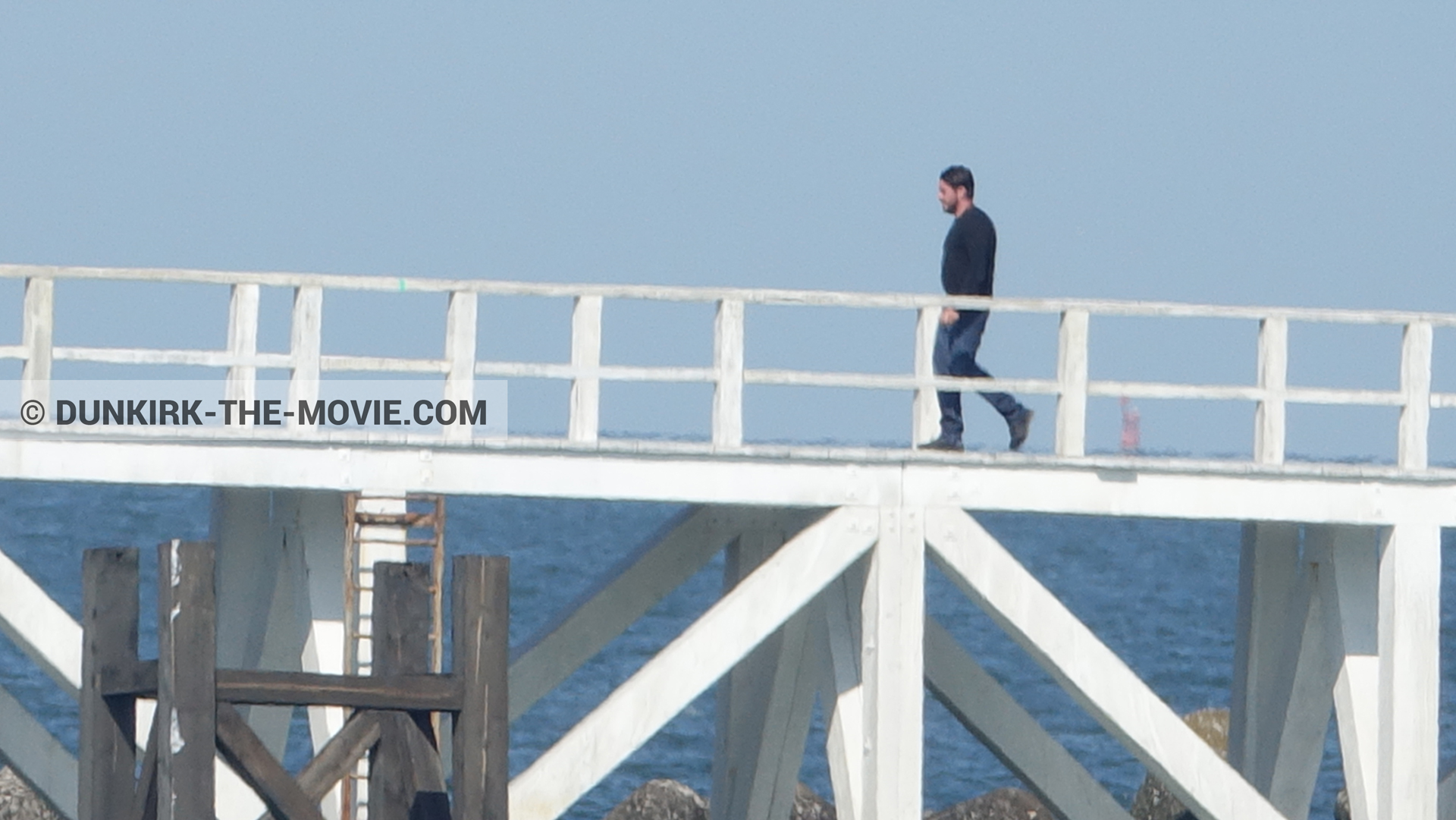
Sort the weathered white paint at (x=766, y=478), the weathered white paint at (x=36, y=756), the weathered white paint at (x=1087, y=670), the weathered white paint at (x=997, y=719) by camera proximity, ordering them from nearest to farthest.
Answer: the weathered white paint at (x=766, y=478) < the weathered white paint at (x=1087, y=670) < the weathered white paint at (x=36, y=756) < the weathered white paint at (x=997, y=719)

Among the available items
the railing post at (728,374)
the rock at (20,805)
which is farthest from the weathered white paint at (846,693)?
the rock at (20,805)

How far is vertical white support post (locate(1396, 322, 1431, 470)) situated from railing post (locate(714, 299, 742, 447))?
3829mm

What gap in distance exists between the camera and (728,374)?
15172 millimetres

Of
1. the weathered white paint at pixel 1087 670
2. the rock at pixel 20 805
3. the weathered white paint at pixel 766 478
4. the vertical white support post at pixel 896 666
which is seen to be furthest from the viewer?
the rock at pixel 20 805

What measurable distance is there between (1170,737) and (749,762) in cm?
309

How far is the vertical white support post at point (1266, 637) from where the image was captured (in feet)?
57.4

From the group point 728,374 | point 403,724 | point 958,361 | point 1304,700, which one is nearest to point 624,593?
point 728,374

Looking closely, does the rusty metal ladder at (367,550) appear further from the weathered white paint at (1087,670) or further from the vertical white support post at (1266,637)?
the vertical white support post at (1266,637)

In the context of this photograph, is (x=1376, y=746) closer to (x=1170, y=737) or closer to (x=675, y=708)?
(x=1170, y=737)

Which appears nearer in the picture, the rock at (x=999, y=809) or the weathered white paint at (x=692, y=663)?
the weathered white paint at (x=692, y=663)

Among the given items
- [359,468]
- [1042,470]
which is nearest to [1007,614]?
[1042,470]

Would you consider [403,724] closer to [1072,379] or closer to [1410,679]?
[1072,379]

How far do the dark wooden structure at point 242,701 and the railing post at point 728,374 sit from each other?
10.6ft

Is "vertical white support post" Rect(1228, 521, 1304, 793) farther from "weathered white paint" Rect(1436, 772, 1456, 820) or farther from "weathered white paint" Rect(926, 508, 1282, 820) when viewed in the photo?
"weathered white paint" Rect(926, 508, 1282, 820)
